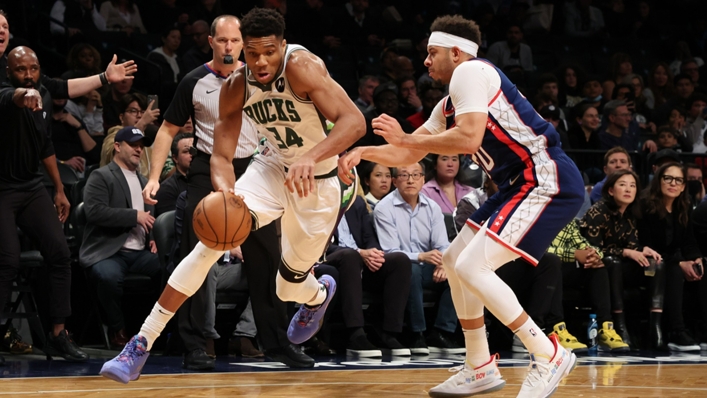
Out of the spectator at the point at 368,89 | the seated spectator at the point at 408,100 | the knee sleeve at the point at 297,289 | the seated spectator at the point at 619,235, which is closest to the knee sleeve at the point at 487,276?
the knee sleeve at the point at 297,289

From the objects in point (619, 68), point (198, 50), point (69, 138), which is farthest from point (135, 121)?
point (619, 68)

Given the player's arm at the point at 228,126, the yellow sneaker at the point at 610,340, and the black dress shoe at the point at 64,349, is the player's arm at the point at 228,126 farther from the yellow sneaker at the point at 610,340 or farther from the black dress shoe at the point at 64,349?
the yellow sneaker at the point at 610,340

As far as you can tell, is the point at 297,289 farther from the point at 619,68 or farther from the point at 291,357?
the point at 619,68

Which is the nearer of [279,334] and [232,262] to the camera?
[279,334]

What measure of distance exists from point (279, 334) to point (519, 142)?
251cm

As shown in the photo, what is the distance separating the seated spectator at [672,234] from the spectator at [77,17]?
257 inches

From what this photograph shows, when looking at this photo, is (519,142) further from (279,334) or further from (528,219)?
(279,334)

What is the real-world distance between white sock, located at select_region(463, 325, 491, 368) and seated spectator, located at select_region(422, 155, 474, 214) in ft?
11.7

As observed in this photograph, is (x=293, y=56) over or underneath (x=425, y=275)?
over

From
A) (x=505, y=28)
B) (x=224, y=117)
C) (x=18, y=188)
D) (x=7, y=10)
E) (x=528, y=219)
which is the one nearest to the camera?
(x=528, y=219)

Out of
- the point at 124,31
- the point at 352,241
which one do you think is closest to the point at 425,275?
the point at 352,241

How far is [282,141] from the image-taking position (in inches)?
212

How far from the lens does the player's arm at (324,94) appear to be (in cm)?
505

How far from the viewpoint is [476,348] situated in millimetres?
5199
